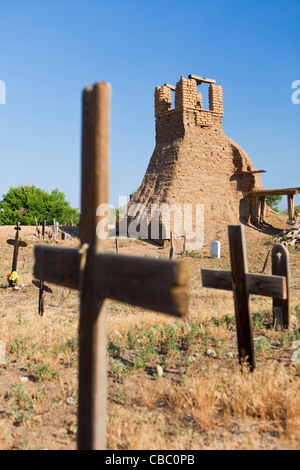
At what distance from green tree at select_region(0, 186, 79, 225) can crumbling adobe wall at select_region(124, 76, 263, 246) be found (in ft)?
88.1

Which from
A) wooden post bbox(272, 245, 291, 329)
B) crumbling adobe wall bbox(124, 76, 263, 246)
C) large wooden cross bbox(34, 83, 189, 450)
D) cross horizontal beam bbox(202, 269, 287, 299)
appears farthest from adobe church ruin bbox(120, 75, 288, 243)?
large wooden cross bbox(34, 83, 189, 450)

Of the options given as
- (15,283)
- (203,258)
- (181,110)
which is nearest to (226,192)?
(181,110)

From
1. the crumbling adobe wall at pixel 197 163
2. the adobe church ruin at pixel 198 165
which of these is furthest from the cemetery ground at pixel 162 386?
the crumbling adobe wall at pixel 197 163

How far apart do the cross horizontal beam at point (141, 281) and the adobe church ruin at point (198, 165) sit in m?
21.7

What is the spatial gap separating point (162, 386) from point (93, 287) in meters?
2.31

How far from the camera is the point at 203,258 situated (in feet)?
67.6

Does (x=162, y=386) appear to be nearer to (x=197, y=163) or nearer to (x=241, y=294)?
(x=241, y=294)

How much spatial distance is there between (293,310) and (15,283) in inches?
339

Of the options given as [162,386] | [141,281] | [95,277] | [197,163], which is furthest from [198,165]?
[141,281]

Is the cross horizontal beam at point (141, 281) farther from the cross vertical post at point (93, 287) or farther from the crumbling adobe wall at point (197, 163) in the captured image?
the crumbling adobe wall at point (197, 163)

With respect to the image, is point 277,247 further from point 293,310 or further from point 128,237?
point 128,237

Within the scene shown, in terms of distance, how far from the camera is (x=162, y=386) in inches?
166

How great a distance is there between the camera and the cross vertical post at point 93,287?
7.62 ft

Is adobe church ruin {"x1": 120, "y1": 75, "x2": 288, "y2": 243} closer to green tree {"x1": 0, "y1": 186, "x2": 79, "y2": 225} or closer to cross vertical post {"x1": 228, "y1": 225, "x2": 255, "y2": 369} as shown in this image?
cross vertical post {"x1": 228, "y1": 225, "x2": 255, "y2": 369}
